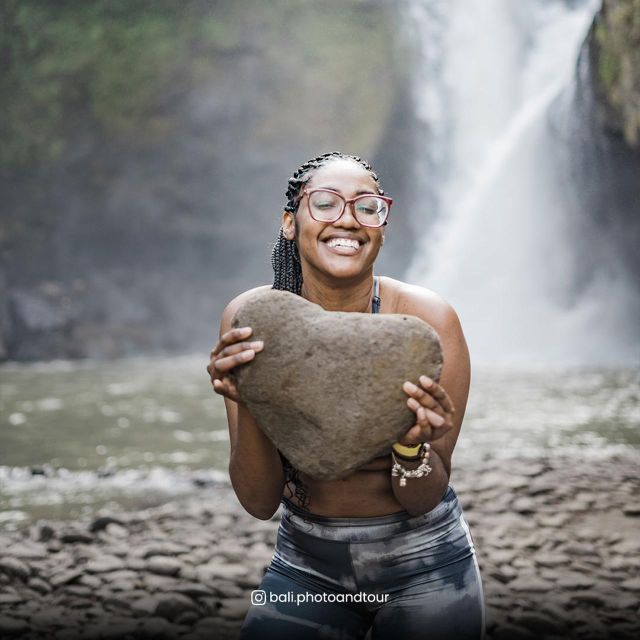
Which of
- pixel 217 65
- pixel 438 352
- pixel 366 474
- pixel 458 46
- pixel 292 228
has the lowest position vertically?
pixel 366 474

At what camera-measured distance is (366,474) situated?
193 cm

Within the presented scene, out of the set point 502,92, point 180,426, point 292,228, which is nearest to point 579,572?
point 292,228

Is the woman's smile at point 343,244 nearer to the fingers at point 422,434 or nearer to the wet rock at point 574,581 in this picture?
the fingers at point 422,434

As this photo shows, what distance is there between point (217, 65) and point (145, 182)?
452 cm

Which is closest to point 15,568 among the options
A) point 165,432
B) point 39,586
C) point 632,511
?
point 39,586

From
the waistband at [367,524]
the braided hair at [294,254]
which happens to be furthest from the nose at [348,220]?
the waistband at [367,524]

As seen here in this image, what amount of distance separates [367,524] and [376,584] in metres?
0.15

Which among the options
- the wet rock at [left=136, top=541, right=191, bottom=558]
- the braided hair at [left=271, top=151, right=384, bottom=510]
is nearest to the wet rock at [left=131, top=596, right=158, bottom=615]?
the wet rock at [left=136, top=541, right=191, bottom=558]

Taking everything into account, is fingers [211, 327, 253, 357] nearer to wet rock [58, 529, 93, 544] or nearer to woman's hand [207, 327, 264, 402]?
woman's hand [207, 327, 264, 402]

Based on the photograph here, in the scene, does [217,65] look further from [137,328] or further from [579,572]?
[579,572]

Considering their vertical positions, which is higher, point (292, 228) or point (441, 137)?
point (441, 137)

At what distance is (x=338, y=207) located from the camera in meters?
1.91

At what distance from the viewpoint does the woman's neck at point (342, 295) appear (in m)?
1.98

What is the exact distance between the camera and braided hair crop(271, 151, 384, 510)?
1.99 meters
